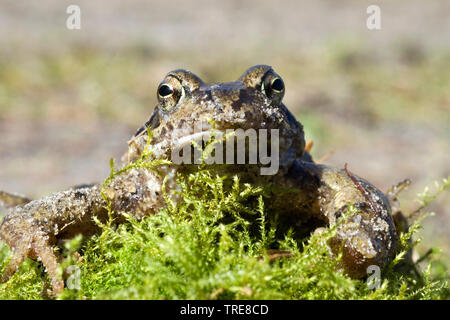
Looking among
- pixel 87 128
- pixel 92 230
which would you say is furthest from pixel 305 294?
pixel 87 128

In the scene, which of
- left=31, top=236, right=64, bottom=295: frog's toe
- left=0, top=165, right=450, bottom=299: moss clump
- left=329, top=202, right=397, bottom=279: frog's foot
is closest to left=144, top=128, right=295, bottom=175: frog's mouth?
left=0, top=165, right=450, bottom=299: moss clump

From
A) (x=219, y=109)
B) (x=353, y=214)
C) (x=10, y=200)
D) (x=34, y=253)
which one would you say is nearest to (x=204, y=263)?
(x=219, y=109)

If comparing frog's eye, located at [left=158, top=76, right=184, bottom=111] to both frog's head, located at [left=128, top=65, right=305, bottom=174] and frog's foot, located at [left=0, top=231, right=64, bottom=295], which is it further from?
frog's foot, located at [left=0, top=231, right=64, bottom=295]

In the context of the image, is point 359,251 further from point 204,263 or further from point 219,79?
Answer: point 219,79

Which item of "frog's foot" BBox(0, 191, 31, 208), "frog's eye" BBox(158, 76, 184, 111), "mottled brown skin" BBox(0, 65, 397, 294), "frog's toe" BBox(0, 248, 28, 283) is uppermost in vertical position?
"frog's eye" BBox(158, 76, 184, 111)

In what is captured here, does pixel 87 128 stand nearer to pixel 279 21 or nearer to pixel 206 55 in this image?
pixel 206 55
